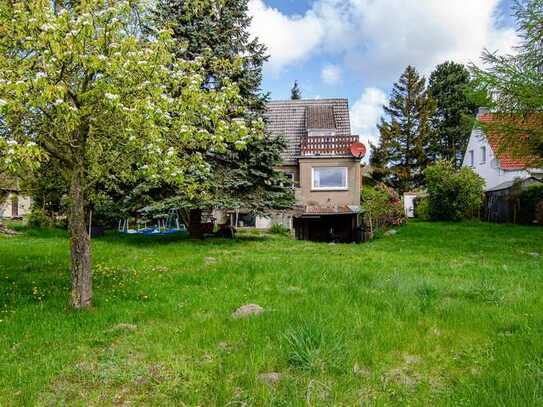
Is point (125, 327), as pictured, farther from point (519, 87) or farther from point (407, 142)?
point (407, 142)

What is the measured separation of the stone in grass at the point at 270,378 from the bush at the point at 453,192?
74.3 ft

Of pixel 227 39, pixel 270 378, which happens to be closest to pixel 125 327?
pixel 270 378

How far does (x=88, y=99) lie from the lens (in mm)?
5766

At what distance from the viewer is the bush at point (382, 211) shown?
2148cm

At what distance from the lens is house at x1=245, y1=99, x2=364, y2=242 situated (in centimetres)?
2495

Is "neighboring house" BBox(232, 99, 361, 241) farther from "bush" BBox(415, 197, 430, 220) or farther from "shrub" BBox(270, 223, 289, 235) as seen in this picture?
"bush" BBox(415, 197, 430, 220)

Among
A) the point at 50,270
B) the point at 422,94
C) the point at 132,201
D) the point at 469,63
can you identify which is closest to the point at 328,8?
the point at 469,63

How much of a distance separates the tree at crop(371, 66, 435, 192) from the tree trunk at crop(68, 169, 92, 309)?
35.1m

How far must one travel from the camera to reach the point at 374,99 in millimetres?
42531

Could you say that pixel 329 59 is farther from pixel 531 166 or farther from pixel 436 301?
pixel 436 301

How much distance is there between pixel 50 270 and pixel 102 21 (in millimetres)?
6349

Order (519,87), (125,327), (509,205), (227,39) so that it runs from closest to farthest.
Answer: (125,327) → (519,87) → (227,39) → (509,205)

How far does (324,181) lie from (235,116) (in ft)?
34.7

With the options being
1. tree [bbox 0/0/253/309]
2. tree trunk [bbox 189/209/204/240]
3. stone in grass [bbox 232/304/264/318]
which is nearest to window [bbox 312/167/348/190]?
tree trunk [bbox 189/209/204/240]
